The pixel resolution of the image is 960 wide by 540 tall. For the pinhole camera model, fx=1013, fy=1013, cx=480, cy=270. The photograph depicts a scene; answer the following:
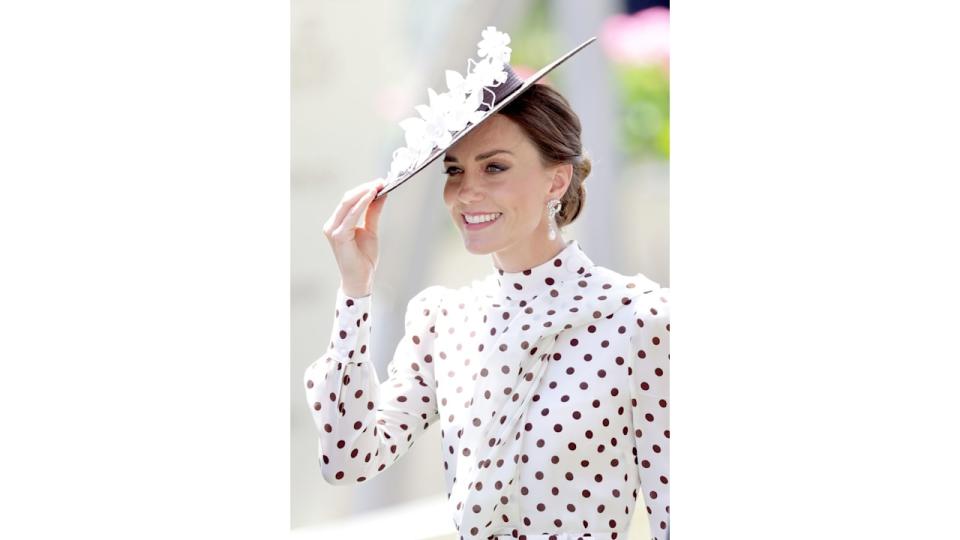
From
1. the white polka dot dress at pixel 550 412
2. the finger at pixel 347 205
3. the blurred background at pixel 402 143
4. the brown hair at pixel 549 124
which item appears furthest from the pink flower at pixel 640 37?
the finger at pixel 347 205

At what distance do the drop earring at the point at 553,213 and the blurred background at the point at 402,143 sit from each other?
0.54 meters

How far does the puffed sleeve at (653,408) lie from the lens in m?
1.49

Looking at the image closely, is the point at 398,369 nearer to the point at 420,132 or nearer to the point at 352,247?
the point at 352,247

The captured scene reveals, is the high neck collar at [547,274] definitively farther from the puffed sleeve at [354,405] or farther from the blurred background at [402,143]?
the blurred background at [402,143]

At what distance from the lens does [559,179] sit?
1588mm

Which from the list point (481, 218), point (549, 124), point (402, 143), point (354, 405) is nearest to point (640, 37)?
point (402, 143)

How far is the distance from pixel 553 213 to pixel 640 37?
905 millimetres

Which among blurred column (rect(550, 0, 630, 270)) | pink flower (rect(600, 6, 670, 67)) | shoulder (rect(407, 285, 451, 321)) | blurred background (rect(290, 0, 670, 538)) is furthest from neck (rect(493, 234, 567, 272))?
pink flower (rect(600, 6, 670, 67))

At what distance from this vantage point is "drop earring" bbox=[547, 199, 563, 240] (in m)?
1.58

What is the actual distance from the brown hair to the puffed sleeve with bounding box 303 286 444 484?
0.35 m

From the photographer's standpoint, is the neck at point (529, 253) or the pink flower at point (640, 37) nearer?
the neck at point (529, 253)

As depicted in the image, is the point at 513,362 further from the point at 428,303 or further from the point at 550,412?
the point at 428,303

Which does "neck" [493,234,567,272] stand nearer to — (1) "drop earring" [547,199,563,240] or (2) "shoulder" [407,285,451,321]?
(1) "drop earring" [547,199,563,240]
